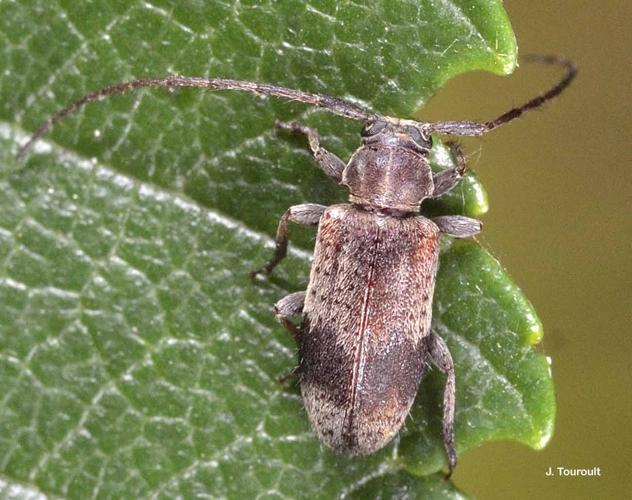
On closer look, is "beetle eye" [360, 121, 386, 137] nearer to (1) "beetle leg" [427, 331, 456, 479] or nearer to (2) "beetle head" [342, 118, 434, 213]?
(2) "beetle head" [342, 118, 434, 213]

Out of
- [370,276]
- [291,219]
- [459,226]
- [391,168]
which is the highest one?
[391,168]

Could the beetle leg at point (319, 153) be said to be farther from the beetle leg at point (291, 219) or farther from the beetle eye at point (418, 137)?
the beetle eye at point (418, 137)

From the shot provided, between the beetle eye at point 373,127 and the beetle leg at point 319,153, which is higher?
the beetle eye at point 373,127

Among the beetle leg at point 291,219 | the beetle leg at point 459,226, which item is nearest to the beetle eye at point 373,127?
the beetle leg at point 291,219

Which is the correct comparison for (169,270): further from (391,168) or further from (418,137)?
(418,137)

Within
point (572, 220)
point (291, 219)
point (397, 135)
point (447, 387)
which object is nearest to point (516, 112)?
point (397, 135)

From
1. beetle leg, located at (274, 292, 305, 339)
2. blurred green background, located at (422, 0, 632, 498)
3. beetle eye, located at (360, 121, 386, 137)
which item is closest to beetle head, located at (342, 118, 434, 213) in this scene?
beetle eye, located at (360, 121, 386, 137)
